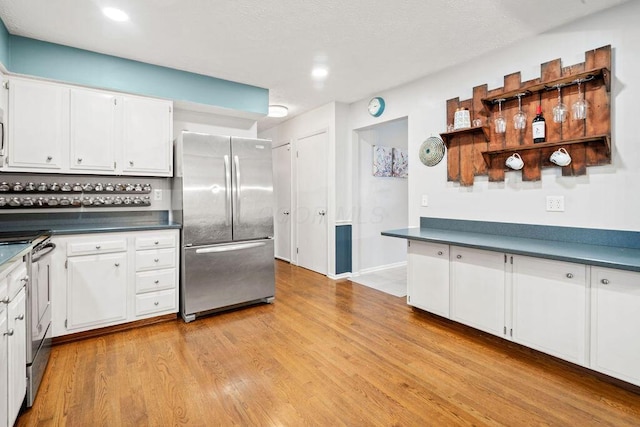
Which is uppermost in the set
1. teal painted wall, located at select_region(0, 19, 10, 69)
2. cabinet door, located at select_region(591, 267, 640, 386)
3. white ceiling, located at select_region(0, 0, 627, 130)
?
white ceiling, located at select_region(0, 0, 627, 130)

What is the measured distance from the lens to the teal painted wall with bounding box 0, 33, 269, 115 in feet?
8.76

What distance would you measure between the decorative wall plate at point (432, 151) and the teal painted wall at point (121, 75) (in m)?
1.96

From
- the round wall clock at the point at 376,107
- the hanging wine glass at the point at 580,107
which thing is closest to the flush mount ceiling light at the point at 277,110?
the round wall clock at the point at 376,107

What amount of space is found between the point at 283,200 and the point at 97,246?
3349 mm

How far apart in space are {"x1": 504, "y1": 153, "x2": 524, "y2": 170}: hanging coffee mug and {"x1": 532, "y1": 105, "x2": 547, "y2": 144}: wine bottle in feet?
0.60

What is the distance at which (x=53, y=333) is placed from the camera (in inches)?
102

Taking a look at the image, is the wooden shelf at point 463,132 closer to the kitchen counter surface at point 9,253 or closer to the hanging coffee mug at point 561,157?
the hanging coffee mug at point 561,157

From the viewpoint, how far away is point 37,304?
209 cm

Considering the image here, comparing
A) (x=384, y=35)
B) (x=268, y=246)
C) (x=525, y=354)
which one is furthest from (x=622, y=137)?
(x=268, y=246)

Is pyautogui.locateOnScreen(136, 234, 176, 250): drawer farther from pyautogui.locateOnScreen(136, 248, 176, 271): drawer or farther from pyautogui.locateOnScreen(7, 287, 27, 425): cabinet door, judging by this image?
pyautogui.locateOnScreen(7, 287, 27, 425): cabinet door

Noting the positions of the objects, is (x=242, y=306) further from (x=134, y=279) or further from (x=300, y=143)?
(x=300, y=143)

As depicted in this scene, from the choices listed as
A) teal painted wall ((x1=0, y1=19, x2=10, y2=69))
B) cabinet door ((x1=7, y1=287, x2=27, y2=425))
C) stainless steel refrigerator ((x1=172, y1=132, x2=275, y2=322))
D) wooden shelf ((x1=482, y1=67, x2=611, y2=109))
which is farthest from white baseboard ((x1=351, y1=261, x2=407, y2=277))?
teal painted wall ((x1=0, y1=19, x2=10, y2=69))

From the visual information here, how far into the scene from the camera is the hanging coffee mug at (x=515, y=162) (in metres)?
2.76

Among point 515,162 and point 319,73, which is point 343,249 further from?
point 515,162
